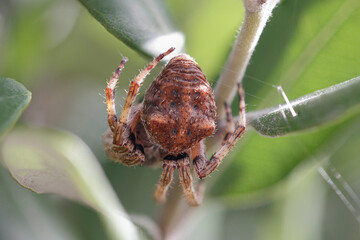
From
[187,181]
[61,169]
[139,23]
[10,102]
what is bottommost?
[187,181]

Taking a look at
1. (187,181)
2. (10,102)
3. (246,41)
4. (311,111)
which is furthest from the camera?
(187,181)

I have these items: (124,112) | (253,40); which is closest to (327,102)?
(253,40)

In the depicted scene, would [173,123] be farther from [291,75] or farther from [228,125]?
[291,75]

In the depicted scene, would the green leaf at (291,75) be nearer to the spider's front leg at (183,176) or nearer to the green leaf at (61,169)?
the spider's front leg at (183,176)

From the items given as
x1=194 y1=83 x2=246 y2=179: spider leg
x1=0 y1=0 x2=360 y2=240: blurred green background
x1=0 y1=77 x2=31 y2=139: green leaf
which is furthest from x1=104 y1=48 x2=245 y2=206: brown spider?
x1=0 y1=77 x2=31 y2=139: green leaf

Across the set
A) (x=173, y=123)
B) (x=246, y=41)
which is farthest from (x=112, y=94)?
(x=246, y=41)

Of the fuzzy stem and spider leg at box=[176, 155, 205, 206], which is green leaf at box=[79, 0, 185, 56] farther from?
spider leg at box=[176, 155, 205, 206]
